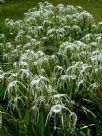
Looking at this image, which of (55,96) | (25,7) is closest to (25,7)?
(25,7)

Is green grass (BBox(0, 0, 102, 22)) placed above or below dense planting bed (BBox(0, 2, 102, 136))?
below

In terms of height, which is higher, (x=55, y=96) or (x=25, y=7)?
(x=55, y=96)

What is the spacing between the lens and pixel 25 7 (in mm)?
24359

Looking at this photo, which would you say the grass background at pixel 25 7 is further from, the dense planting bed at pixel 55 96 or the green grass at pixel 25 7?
the dense planting bed at pixel 55 96

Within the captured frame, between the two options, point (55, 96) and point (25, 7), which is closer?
point (55, 96)

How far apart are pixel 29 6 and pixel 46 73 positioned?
18.8 m

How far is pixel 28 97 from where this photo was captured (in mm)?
5227

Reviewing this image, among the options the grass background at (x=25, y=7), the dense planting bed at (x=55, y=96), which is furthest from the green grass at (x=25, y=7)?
the dense planting bed at (x=55, y=96)

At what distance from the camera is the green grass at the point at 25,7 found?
73.2 feet

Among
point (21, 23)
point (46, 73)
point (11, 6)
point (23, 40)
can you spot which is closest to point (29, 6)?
point (11, 6)

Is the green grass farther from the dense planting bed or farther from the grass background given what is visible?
the dense planting bed

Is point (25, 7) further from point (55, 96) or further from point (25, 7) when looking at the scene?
point (55, 96)

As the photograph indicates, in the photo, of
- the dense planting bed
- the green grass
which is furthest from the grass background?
the dense planting bed

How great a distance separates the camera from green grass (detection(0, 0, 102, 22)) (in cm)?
2230
